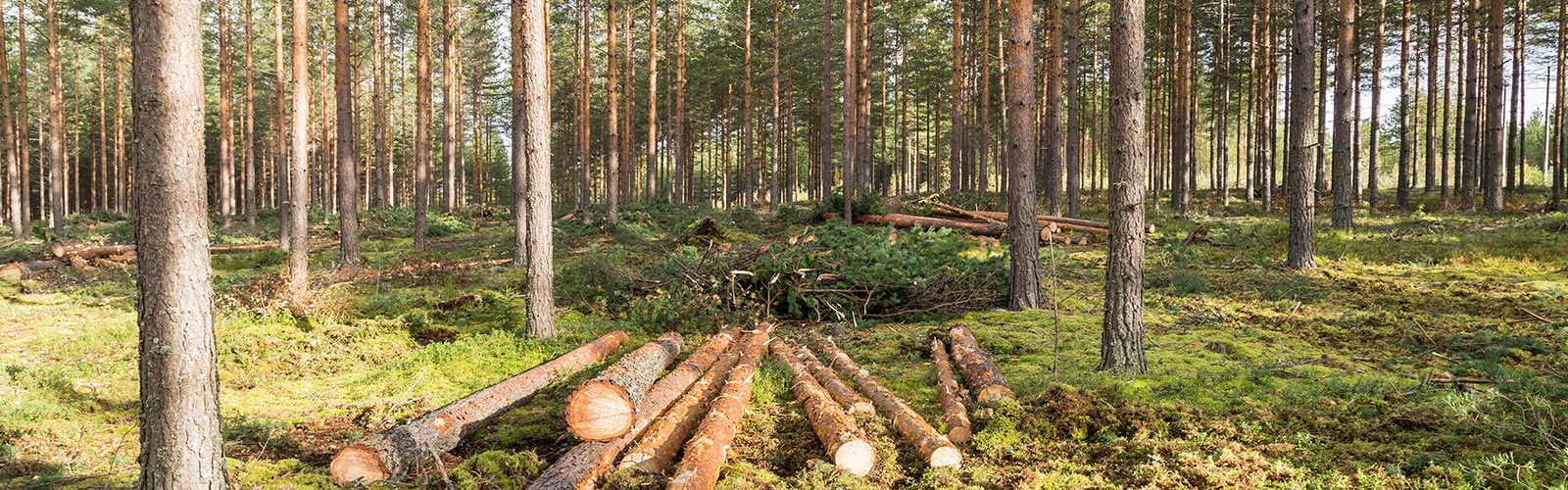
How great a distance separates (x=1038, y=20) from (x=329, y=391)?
92.1 ft

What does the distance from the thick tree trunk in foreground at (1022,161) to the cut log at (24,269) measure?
55.9ft

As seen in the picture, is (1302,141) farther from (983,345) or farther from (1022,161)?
(983,345)

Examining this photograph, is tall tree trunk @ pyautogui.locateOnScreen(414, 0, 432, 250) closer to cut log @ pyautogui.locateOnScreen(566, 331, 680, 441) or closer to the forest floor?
the forest floor

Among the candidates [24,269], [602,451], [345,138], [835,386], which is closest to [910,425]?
[835,386]

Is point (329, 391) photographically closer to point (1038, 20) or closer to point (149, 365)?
point (149, 365)

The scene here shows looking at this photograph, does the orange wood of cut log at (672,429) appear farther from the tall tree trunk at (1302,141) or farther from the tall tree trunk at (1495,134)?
the tall tree trunk at (1495,134)

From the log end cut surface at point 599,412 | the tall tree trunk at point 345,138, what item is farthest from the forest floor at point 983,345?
the tall tree trunk at point 345,138

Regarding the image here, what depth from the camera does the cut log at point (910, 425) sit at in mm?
4469

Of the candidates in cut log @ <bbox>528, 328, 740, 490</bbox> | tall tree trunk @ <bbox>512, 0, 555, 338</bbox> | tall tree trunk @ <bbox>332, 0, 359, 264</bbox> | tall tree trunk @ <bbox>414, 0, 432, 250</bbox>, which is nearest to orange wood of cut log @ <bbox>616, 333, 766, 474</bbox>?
cut log @ <bbox>528, 328, 740, 490</bbox>

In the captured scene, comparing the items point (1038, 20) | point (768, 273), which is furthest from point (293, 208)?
point (1038, 20)

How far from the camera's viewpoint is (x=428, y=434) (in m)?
4.74

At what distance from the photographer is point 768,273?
10.1 meters

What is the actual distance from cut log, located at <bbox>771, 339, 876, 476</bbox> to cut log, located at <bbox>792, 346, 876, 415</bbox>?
66mm

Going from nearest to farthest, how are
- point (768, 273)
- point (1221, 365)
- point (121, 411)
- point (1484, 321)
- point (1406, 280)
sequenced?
point (121, 411), point (1221, 365), point (1484, 321), point (768, 273), point (1406, 280)
